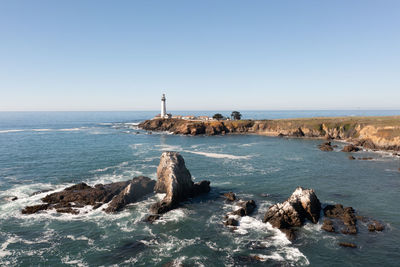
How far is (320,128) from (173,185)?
95507 millimetres

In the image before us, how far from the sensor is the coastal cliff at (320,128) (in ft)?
266

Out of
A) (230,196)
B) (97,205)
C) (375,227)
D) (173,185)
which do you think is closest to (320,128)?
(230,196)

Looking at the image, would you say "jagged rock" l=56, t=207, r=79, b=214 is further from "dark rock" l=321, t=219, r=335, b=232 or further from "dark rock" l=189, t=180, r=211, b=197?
"dark rock" l=321, t=219, r=335, b=232

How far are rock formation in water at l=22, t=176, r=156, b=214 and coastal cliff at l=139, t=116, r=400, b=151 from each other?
255 ft

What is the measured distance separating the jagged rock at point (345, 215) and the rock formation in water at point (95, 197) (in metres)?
27.4

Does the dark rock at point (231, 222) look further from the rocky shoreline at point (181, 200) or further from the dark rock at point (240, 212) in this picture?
the dark rock at point (240, 212)

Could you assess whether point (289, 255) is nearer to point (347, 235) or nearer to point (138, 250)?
point (347, 235)

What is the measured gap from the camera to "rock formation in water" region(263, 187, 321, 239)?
2969 centimetres

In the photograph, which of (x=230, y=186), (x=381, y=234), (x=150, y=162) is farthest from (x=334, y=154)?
(x=150, y=162)

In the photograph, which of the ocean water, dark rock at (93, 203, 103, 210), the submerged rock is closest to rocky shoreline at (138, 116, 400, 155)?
the ocean water

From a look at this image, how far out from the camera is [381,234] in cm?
2752

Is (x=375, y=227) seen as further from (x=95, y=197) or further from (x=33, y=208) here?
(x=33, y=208)

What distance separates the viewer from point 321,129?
110500 mm

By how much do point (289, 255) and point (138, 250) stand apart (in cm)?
1515
